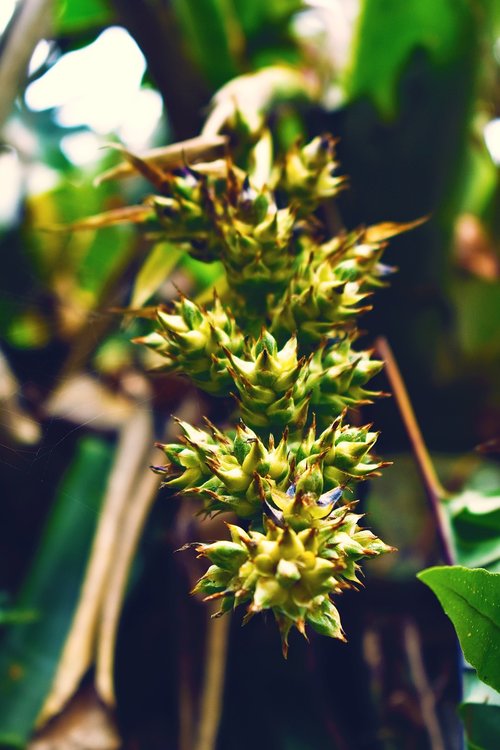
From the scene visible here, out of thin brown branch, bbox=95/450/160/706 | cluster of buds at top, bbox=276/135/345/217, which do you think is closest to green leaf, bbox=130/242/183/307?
cluster of buds at top, bbox=276/135/345/217

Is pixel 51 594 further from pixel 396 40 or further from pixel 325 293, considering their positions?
pixel 396 40

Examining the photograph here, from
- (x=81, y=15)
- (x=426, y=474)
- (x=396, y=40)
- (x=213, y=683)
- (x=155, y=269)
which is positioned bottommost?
(x=213, y=683)

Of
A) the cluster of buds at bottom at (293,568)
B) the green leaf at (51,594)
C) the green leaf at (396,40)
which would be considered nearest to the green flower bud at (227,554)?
the cluster of buds at bottom at (293,568)

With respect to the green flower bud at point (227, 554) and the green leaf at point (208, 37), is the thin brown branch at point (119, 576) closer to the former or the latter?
the green flower bud at point (227, 554)

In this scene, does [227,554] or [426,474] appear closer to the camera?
[227,554]

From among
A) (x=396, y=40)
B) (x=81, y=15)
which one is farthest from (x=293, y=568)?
(x=81, y=15)

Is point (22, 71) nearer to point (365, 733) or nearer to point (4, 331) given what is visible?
point (4, 331)

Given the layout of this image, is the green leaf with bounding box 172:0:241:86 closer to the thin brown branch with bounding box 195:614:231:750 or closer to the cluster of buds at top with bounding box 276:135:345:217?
the cluster of buds at top with bounding box 276:135:345:217
